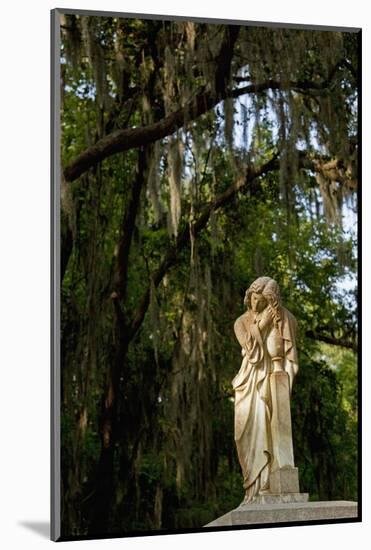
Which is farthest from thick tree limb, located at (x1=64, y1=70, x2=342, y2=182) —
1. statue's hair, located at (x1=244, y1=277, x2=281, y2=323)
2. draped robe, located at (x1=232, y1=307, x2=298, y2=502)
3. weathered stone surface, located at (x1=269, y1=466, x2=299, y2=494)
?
weathered stone surface, located at (x1=269, y1=466, x2=299, y2=494)

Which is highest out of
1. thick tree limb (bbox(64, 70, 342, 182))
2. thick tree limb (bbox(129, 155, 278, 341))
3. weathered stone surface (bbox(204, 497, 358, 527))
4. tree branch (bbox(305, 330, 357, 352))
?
→ thick tree limb (bbox(64, 70, 342, 182))

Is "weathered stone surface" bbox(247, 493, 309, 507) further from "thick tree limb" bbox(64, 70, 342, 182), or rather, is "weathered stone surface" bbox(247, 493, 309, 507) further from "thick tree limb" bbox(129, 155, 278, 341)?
"thick tree limb" bbox(64, 70, 342, 182)

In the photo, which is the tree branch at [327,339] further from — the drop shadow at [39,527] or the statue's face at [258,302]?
the drop shadow at [39,527]

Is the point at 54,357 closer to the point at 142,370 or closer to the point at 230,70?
the point at 142,370

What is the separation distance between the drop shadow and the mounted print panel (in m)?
0.16

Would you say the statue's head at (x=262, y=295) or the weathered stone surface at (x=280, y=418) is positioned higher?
the statue's head at (x=262, y=295)

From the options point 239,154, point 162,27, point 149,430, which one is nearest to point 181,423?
point 149,430

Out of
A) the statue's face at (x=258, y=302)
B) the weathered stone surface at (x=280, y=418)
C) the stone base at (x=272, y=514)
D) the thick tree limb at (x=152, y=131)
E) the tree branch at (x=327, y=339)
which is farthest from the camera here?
the tree branch at (x=327, y=339)

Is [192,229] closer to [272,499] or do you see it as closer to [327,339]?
[327,339]

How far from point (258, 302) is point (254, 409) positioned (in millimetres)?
767

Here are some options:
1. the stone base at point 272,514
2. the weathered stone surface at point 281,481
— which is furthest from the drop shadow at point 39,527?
the weathered stone surface at point 281,481

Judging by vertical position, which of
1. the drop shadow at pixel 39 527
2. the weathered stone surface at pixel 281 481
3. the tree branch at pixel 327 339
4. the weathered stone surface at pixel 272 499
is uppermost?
the tree branch at pixel 327 339

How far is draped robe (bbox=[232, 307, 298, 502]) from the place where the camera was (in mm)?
11945

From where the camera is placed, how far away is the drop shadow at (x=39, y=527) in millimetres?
11508
